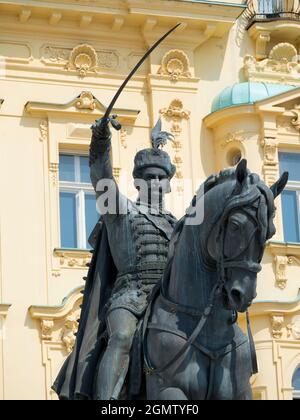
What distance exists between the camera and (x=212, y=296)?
41.7 feet

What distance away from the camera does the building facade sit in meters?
27.9

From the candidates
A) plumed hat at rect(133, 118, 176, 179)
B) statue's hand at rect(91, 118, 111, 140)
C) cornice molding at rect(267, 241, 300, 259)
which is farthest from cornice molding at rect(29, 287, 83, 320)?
statue's hand at rect(91, 118, 111, 140)

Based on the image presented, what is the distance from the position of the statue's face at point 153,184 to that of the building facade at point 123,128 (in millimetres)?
13186

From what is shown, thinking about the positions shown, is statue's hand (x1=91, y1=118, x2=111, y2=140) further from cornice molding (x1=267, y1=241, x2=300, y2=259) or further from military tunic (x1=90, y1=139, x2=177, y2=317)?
cornice molding (x1=267, y1=241, x2=300, y2=259)

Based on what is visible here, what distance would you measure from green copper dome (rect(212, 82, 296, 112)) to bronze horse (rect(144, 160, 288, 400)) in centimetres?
1639

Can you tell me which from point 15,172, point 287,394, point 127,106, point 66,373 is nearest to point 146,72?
point 127,106

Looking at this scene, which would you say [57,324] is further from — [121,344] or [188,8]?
[121,344]

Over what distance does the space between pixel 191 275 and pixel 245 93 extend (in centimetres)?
1679

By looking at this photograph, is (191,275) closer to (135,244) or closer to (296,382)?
(135,244)

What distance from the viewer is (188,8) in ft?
97.1

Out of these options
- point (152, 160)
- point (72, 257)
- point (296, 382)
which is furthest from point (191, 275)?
point (296, 382)

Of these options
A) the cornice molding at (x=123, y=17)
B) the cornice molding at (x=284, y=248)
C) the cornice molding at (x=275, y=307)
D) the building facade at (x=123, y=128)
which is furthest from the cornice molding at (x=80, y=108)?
the cornice molding at (x=275, y=307)

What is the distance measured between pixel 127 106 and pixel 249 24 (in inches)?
96.2

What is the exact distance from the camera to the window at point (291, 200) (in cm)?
2917
